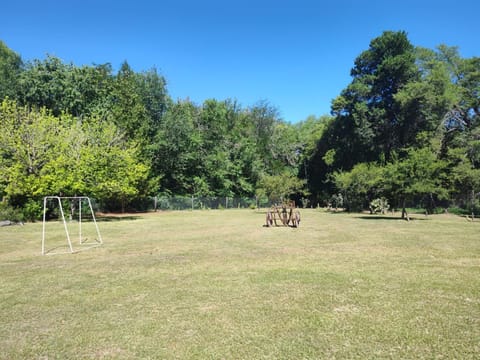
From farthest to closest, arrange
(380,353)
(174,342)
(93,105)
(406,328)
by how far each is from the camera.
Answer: (93,105)
(406,328)
(174,342)
(380,353)

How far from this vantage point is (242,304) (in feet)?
17.1

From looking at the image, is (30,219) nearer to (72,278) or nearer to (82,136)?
(82,136)

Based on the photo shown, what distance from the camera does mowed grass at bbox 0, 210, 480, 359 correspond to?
3.82 meters

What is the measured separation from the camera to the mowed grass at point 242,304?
12.5ft

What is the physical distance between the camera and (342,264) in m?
8.02

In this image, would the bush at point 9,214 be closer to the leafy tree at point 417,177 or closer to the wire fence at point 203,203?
the wire fence at point 203,203

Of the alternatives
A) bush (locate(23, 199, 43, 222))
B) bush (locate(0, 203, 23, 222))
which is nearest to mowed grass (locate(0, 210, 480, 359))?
bush (locate(0, 203, 23, 222))

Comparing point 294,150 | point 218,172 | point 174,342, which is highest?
point 294,150

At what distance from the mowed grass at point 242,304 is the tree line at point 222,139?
1241 centimetres

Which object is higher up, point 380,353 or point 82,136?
point 82,136

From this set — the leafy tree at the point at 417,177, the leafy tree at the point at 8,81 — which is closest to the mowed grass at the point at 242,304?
the leafy tree at the point at 417,177

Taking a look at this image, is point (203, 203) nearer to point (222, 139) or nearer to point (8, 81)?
point (222, 139)

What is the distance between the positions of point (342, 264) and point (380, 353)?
4469 mm

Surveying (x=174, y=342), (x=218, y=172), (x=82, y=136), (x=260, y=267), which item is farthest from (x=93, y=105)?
(x=174, y=342)
